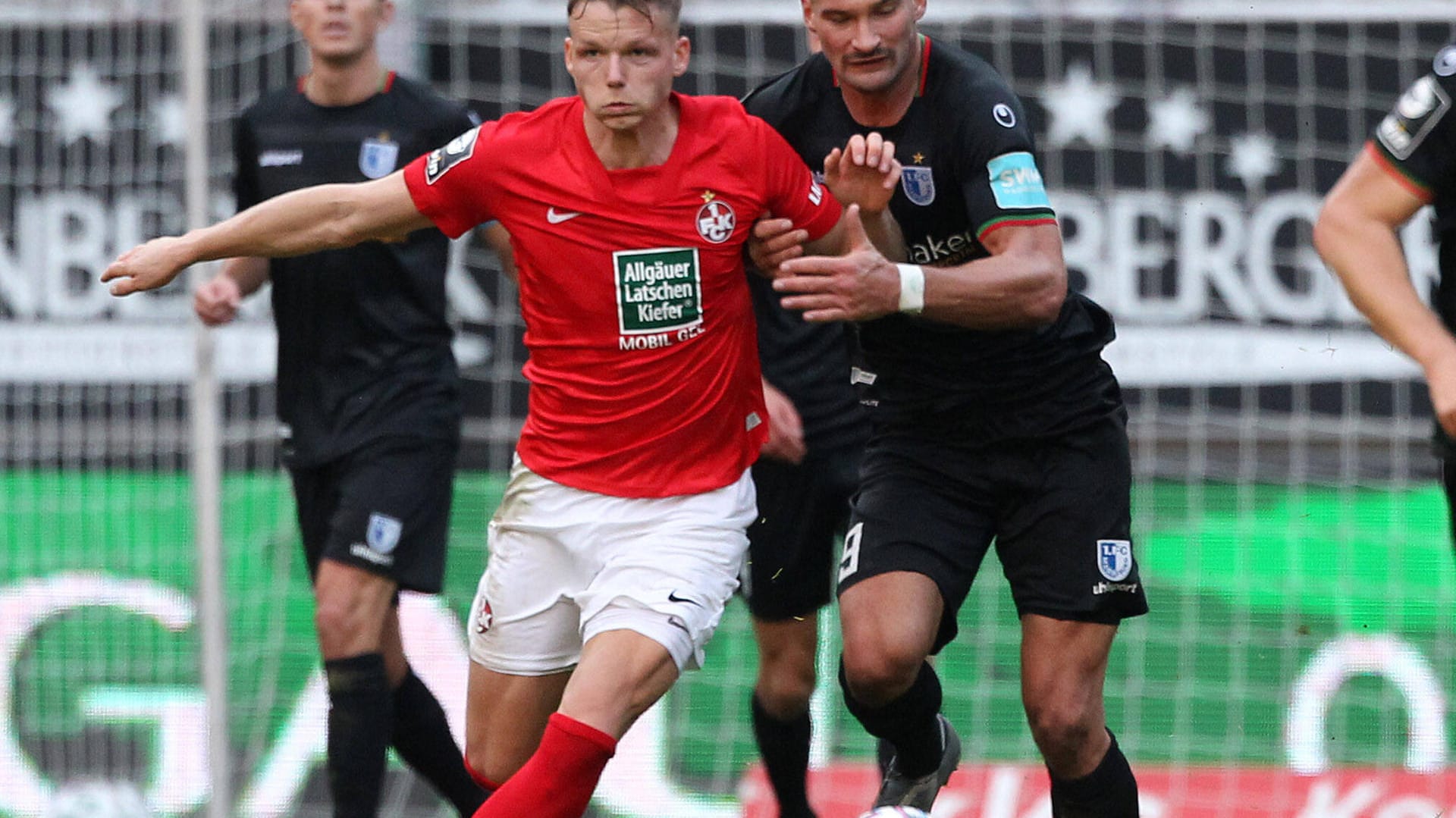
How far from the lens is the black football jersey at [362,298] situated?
18.4 feet

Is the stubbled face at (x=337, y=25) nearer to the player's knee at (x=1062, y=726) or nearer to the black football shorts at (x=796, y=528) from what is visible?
the black football shorts at (x=796, y=528)

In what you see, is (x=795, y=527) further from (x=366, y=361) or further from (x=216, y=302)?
(x=216, y=302)

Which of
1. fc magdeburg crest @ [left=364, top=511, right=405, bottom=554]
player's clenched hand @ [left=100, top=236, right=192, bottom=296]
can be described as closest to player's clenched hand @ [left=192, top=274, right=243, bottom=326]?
1. fc magdeburg crest @ [left=364, top=511, right=405, bottom=554]

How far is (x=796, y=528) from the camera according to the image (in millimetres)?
5703

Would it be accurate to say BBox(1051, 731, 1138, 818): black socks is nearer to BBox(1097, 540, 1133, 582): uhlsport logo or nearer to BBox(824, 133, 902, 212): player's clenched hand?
BBox(1097, 540, 1133, 582): uhlsport logo

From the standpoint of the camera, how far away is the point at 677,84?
714 centimetres

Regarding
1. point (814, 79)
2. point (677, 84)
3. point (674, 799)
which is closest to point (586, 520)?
point (814, 79)

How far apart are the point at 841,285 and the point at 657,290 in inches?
20.5

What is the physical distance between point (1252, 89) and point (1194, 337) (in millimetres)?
903

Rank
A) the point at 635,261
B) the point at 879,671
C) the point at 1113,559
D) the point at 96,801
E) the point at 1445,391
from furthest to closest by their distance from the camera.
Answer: the point at 96,801 < the point at 1113,559 < the point at 879,671 < the point at 635,261 < the point at 1445,391

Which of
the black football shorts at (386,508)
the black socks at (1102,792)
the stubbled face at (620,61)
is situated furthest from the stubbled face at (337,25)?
the black socks at (1102,792)

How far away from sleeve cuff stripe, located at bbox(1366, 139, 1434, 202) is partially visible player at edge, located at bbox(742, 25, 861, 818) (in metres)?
2.33

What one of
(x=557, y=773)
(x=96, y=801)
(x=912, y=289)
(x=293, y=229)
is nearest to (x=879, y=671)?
(x=557, y=773)

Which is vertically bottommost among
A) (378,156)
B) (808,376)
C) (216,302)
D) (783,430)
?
(783,430)
